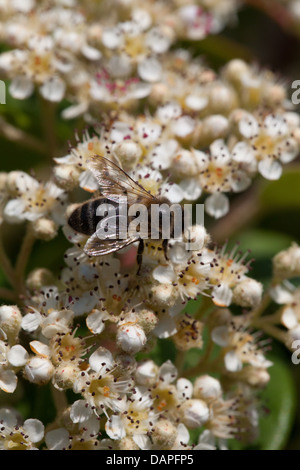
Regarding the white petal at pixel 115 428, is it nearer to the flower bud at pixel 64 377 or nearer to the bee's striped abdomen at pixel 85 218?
the flower bud at pixel 64 377

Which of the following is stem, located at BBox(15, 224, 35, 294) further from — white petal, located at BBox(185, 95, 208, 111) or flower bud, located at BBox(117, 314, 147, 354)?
white petal, located at BBox(185, 95, 208, 111)

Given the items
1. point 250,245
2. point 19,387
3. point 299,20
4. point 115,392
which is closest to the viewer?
point 115,392

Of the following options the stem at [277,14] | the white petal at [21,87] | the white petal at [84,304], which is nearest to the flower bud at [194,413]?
the white petal at [84,304]

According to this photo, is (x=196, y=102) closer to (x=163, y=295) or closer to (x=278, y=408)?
(x=163, y=295)

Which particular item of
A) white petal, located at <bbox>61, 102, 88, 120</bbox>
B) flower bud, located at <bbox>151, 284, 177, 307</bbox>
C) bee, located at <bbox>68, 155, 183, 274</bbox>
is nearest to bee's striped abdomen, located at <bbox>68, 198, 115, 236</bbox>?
bee, located at <bbox>68, 155, 183, 274</bbox>
